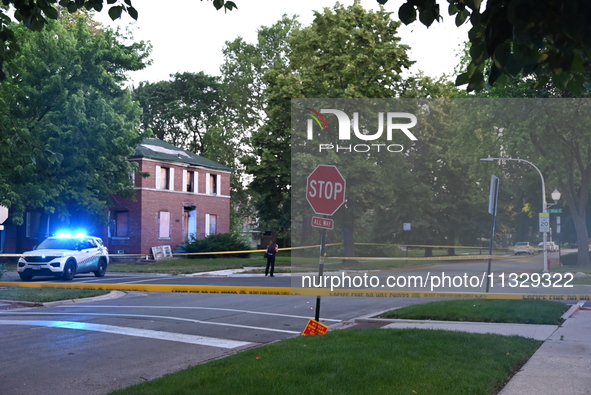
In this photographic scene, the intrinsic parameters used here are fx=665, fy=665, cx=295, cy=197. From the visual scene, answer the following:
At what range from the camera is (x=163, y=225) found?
155 ft

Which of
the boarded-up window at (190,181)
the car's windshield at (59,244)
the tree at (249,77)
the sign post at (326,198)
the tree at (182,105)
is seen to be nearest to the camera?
the sign post at (326,198)

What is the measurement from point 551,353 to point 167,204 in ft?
132

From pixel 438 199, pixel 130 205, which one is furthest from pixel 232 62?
pixel 438 199

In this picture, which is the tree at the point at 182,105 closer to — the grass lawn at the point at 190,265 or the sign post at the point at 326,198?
the grass lawn at the point at 190,265

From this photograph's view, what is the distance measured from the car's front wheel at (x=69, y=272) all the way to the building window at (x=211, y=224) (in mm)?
24481

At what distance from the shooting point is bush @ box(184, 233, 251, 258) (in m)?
44.8

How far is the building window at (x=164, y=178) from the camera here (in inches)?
1842

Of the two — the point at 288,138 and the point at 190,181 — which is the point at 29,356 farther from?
the point at 190,181

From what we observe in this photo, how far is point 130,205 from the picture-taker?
45875 mm

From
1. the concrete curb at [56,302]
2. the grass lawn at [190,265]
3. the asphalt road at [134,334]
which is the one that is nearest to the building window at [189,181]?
the grass lawn at [190,265]

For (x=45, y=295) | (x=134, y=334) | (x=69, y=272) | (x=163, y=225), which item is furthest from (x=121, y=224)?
(x=134, y=334)

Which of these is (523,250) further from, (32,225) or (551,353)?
(32,225)

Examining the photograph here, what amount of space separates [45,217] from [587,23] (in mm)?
40828

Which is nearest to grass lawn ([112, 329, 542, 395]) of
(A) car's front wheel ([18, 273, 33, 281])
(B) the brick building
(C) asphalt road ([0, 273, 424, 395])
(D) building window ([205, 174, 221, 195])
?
(C) asphalt road ([0, 273, 424, 395])
